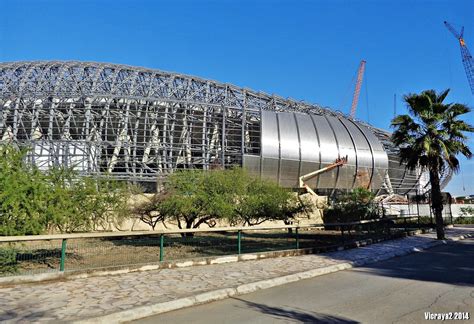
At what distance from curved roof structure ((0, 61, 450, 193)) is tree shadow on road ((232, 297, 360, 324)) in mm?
37336

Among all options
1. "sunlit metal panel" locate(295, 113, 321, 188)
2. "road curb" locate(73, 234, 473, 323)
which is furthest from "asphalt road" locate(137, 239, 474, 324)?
"sunlit metal panel" locate(295, 113, 321, 188)

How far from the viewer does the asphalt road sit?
20.3ft

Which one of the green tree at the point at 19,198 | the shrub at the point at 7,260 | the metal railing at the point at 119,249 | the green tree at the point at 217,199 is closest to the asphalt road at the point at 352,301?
the metal railing at the point at 119,249

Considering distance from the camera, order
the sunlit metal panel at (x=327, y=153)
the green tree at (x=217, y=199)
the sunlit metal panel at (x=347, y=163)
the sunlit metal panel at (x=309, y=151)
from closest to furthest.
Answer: the green tree at (x=217, y=199), the sunlit metal panel at (x=309, y=151), the sunlit metal panel at (x=327, y=153), the sunlit metal panel at (x=347, y=163)

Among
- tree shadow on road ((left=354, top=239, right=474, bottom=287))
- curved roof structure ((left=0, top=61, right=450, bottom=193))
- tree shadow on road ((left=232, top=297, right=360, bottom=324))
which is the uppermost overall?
curved roof structure ((left=0, top=61, right=450, bottom=193))

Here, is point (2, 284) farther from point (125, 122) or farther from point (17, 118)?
point (17, 118)

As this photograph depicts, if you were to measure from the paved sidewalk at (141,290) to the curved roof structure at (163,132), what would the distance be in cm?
3321

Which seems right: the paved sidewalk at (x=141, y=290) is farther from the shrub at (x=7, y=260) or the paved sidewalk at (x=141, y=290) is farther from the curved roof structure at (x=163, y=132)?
the curved roof structure at (x=163, y=132)

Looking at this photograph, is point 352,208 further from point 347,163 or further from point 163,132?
point 163,132

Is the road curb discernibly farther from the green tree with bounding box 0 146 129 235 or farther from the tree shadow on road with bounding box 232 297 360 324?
the green tree with bounding box 0 146 129 235

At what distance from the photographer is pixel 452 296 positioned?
755cm

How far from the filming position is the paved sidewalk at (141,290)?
6.32 metres

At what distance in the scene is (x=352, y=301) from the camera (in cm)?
726

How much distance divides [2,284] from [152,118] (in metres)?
40.5
